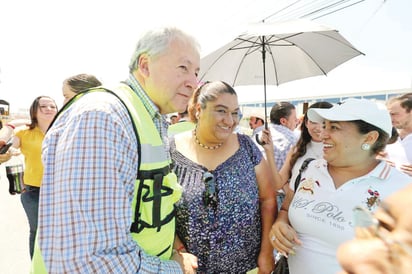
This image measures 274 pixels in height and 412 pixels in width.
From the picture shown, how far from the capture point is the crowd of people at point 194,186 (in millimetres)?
886

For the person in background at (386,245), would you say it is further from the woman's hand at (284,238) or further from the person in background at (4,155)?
the person in background at (4,155)

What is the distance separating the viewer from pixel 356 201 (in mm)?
1637

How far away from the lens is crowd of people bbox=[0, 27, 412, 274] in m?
0.89

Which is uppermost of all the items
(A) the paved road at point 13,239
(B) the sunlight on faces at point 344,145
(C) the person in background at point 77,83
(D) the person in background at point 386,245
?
(D) the person in background at point 386,245

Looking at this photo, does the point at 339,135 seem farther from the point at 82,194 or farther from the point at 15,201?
the point at 15,201

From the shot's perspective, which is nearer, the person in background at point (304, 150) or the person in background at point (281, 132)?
the person in background at point (304, 150)

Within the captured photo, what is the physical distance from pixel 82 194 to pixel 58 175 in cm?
10

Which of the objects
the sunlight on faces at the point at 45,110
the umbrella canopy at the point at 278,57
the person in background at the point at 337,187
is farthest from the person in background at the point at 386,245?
the sunlight on faces at the point at 45,110

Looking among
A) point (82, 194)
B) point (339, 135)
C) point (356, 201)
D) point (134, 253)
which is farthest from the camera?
point (339, 135)

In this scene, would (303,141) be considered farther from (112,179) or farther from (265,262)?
(112,179)

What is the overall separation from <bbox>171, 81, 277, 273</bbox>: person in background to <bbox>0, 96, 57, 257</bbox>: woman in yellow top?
6.76 feet

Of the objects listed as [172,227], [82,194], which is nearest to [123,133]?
[82,194]

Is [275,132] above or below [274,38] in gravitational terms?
below

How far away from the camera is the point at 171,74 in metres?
1.23
